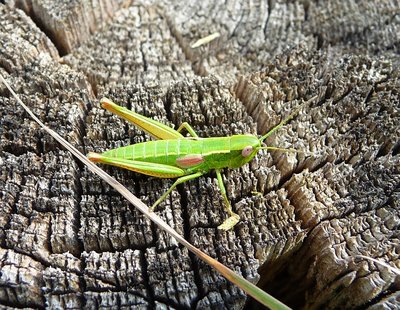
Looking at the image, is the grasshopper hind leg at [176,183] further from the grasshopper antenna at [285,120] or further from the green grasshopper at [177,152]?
the grasshopper antenna at [285,120]

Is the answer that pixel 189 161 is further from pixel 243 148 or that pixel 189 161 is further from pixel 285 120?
pixel 285 120

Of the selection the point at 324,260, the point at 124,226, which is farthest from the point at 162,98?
the point at 324,260

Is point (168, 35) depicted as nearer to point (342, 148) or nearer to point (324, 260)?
point (342, 148)

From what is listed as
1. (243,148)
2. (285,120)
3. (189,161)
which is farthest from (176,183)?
(285,120)

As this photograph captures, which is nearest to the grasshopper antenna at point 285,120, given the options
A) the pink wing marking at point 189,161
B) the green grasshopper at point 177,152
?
the green grasshopper at point 177,152

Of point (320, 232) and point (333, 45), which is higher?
point (333, 45)

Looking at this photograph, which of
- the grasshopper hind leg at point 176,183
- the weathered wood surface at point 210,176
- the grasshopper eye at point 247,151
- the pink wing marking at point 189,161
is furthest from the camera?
the pink wing marking at point 189,161

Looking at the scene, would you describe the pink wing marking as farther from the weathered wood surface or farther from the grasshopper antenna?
the grasshopper antenna

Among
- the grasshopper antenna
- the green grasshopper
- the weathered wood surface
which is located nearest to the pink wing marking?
the green grasshopper
